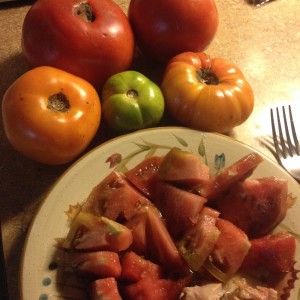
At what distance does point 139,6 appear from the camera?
97cm

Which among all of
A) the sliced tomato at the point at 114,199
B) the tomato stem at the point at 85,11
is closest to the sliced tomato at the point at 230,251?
the sliced tomato at the point at 114,199

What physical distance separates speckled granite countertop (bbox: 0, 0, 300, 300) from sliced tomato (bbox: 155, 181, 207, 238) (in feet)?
0.75

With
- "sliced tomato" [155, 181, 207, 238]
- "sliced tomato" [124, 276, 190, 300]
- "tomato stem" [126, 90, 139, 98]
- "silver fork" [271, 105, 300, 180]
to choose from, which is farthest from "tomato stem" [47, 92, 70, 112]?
"silver fork" [271, 105, 300, 180]

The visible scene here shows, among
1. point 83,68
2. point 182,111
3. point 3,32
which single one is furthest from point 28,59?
point 182,111

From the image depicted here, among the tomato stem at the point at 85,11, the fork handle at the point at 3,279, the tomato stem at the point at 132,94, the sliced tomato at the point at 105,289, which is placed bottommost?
the fork handle at the point at 3,279

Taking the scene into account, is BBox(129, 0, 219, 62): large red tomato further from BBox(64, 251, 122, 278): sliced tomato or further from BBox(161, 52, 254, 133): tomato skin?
BBox(64, 251, 122, 278): sliced tomato

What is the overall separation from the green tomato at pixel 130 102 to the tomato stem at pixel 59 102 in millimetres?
93

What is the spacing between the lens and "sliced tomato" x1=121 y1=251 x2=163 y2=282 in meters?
0.69

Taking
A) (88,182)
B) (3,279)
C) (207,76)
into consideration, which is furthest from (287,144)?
A: (3,279)

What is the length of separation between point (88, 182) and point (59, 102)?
0.16 metres

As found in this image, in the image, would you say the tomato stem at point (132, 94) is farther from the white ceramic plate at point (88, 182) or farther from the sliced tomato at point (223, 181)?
the sliced tomato at point (223, 181)

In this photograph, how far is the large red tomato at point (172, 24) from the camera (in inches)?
37.2

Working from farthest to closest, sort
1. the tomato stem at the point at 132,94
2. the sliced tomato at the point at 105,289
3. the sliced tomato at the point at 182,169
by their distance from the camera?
the tomato stem at the point at 132,94 < the sliced tomato at the point at 182,169 < the sliced tomato at the point at 105,289

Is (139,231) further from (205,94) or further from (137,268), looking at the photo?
(205,94)
